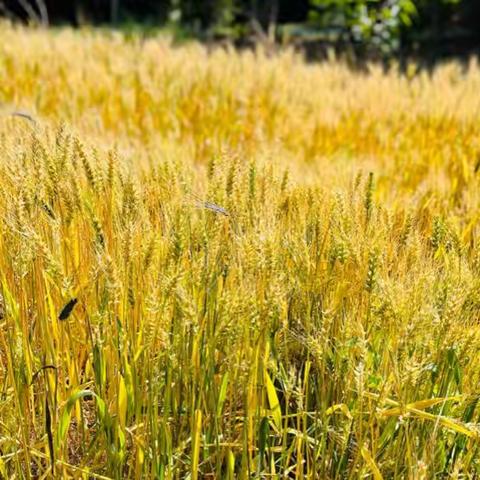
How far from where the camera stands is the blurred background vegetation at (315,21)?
28.7 feet

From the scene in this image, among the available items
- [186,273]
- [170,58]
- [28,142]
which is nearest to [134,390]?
[186,273]

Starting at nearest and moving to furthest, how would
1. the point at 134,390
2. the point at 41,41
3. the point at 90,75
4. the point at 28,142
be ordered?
the point at 134,390 → the point at 28,142 → the point at 90,75 → the point at 41,41

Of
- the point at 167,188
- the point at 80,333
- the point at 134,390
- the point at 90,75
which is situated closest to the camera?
the point at 134,390

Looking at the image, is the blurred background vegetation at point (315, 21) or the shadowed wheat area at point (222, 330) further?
the blurred background vegetation at point (315, 21)

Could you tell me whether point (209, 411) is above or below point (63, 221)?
below

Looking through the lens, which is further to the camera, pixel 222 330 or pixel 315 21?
pixel 315 21

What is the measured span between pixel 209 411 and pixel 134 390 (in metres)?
0.14

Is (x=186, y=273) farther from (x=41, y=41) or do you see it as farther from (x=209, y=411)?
(x=41, y=41)

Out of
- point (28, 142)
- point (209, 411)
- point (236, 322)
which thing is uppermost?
point (28, 142)

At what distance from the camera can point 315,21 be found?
373 inches

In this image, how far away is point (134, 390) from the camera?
3.46 feet

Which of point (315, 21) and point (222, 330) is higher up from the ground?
point (315, 21)

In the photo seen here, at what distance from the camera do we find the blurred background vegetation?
8750 mm

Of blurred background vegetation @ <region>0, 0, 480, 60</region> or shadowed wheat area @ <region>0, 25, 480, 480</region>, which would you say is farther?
blurred background vegetation @ <region>0, 0, 480, 60</region>
